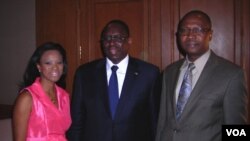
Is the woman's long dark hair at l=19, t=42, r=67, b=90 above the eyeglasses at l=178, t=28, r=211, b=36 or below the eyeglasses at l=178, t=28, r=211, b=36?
below

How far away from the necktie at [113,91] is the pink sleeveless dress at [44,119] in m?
0.40

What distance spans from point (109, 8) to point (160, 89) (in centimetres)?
122

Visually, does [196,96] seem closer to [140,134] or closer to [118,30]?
[140,134]

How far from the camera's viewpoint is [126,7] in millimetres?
3070

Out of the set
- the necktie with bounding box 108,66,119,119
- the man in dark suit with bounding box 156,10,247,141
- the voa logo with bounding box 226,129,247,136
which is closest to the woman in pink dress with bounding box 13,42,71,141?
the necktie with bounding box 108,66,119,119

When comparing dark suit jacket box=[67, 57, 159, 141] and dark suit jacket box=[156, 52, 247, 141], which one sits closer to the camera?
dark suit jacket box=[156, 52, 247, 141]

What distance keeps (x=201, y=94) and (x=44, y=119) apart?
1.12 m

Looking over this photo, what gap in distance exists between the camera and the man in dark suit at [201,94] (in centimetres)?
175

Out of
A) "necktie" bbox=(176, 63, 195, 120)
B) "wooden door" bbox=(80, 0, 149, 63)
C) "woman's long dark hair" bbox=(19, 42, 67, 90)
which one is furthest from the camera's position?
"wooden door" bbox=(80, 0, 149, 63)

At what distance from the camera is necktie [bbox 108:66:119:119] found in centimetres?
215

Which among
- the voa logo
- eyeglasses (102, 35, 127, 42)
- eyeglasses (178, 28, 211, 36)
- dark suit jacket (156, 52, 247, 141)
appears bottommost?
the voa logo

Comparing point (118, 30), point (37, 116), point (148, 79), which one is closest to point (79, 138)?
point (37, 116)

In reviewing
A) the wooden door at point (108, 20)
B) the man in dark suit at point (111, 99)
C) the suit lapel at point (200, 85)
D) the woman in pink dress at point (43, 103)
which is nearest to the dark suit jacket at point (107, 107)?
the man in dark suit at point (111, 99)

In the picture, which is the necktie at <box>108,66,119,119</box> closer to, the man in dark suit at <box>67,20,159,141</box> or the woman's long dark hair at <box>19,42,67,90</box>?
the man in dark suit at <box>67,20,159,141</box>
